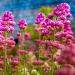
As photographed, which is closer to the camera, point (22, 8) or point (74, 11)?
point (74, 11)

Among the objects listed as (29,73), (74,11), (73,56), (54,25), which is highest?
(74,11)

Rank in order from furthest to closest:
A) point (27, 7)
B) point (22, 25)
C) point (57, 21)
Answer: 1. point (27, 7)
2. point (22, 25)
3. point (57, 21)

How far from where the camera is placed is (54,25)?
2.59m

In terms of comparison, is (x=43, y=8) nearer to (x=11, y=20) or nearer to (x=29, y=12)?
(x=29, y=12)

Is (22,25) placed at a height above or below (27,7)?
below

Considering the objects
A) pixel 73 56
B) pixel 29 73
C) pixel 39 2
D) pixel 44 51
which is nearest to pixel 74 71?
pixel 73 56

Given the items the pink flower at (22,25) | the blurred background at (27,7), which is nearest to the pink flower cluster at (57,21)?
the pink flower at (22,25)

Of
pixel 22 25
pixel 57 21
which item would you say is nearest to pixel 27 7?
pixel 22 25

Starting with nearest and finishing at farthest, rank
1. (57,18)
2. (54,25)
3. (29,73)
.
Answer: (54,25)
(57,18)
(29,73)

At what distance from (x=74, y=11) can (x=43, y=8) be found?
8.46 feet

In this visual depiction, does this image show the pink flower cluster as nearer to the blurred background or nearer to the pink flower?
the pink flower

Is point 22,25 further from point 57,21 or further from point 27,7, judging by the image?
point 27,7

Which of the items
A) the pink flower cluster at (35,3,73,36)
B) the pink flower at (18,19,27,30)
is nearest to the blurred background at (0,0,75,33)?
the pink flower at (18,19,27,30)

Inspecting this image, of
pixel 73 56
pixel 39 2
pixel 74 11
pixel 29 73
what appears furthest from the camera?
pixel 39 2
